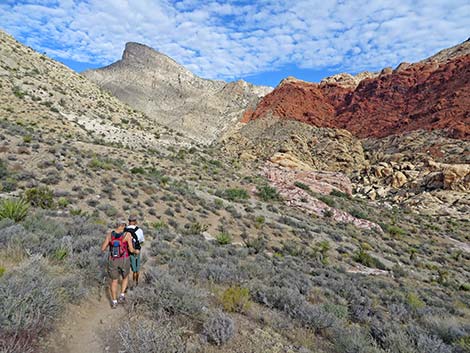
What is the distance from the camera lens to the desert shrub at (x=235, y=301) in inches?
208

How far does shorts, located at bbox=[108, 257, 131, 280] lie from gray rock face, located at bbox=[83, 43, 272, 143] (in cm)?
6708

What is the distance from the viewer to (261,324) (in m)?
5.04

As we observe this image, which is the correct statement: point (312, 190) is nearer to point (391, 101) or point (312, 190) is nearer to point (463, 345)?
point (463, 345)

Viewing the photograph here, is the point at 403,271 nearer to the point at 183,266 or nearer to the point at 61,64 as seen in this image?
the point at 183,266

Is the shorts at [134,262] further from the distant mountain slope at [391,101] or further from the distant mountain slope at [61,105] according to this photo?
the distant mountain slope at [391,101]

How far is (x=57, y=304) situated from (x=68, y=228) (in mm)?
4337

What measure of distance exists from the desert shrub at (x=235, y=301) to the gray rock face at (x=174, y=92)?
6691cm

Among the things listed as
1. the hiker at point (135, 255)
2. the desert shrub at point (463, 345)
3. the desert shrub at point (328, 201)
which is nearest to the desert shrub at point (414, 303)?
the desert shrub at point (463, 345)

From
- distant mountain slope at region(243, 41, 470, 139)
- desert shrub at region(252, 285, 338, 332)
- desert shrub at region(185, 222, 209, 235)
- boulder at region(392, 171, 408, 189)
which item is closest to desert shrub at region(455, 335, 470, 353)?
desert shrub at region(252, 285, 338, 332)

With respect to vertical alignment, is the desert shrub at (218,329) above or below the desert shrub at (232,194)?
above

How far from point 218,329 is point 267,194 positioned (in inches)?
779

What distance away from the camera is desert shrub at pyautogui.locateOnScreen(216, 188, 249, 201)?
20.5m

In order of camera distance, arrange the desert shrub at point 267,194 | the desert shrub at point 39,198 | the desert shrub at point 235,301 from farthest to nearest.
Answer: the desert shrub at point 267,194 → the desert shrub at point 39,198 → the desert shrub at point 235,301

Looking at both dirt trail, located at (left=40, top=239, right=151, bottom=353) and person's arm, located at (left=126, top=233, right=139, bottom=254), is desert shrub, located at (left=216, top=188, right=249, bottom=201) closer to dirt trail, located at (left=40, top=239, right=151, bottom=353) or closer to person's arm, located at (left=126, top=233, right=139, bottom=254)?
person's arm, located at (left=126, top=233, right=139, bottom=254)
